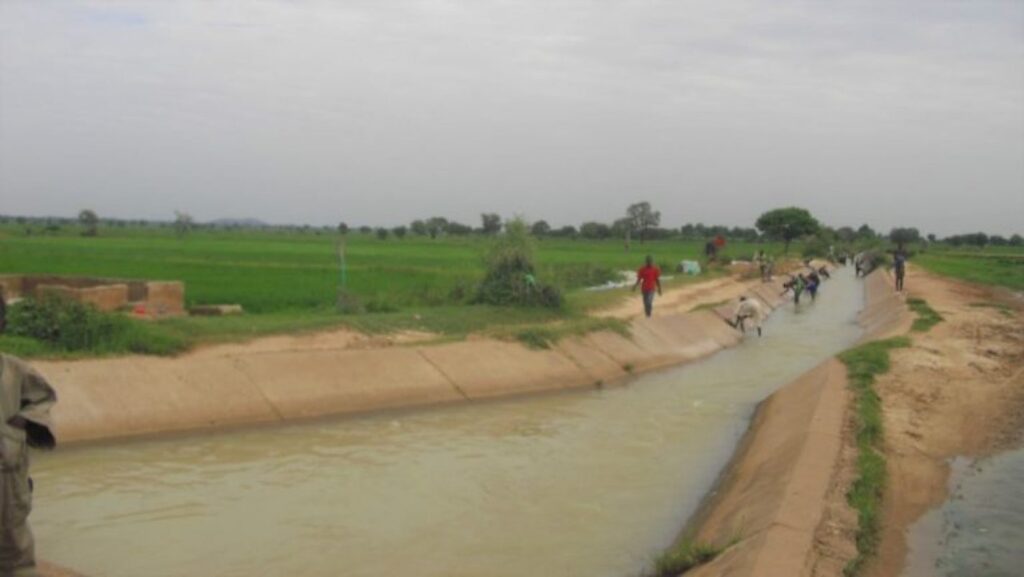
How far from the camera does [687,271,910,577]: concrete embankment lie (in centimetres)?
586

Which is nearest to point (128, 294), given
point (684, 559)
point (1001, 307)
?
point (684, 559)

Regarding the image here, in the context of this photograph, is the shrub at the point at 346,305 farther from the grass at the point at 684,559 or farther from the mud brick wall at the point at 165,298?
the grass at the point at 684,559

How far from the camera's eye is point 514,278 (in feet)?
69.0

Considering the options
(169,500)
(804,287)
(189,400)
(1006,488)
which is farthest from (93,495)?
(804,287)

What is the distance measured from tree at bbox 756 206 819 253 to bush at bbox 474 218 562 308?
59397 millimetres

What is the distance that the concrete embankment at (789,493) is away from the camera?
231 inches

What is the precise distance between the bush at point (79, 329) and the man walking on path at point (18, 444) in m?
8.36

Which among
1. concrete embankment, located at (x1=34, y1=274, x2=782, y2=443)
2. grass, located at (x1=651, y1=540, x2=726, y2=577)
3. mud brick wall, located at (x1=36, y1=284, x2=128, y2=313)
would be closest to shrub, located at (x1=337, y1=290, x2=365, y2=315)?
concrete embankment, located at (x1=34, y1=274, x2=782, y2=443)

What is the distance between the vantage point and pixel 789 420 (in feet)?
37.2

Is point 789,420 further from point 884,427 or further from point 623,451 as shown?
point 623,451

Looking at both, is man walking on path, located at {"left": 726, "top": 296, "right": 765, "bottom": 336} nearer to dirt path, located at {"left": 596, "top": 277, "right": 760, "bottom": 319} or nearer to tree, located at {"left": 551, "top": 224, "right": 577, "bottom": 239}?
dirt path, located at {"left": 596, "top": 277, "right": 760, "bottom": 319}

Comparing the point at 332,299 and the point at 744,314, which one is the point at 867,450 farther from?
the point at 332,299

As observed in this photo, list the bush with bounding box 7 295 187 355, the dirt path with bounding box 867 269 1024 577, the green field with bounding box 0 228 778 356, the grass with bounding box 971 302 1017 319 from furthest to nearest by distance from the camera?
the grass with bounding box 971 302 1017 319 → the green field with bounding box 0 228 778 356 → the bush with bounding box 7 295 187 355 → the dirt path with bounding box 867 269 1024 577

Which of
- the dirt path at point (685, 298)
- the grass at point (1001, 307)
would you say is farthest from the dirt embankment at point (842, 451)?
the dirt path at point (685, 298)
